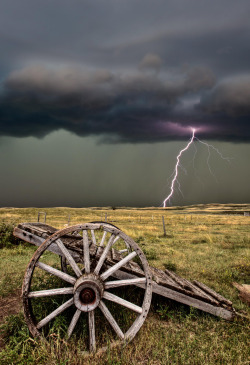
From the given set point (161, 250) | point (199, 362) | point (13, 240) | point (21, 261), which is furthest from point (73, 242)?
point (13, 240)

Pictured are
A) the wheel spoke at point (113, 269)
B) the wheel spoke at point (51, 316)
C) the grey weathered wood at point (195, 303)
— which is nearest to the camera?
the wheel spoke at point (51, 316)

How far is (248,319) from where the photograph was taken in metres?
4.40

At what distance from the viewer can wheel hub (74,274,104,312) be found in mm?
3412

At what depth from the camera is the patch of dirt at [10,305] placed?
476 centimetres

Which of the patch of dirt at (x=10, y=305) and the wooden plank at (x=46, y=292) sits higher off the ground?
the wooden plank at (x=46, y=292)

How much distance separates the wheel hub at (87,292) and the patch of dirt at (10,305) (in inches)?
80.9

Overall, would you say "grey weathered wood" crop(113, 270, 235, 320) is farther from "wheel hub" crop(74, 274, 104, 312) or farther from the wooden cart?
"wheel hub" crop(74, 274, 104, 312)

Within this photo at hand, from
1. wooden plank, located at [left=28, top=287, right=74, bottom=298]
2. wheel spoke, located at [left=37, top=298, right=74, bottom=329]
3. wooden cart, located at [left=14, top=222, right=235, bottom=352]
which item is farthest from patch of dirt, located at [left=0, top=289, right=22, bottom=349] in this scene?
wooden plank, located at [left=28, top=287, right=74, bottom=298]

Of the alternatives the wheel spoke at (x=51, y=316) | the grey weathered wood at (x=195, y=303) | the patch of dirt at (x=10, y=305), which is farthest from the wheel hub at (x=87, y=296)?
the patch of dirt at (x=10, y=305)

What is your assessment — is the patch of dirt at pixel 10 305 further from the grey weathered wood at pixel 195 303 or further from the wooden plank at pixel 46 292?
the grey weathered wood at pixel 195 303

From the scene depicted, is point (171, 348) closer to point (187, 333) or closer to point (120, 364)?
point (187, 333)

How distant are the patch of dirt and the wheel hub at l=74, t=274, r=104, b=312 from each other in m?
2.05

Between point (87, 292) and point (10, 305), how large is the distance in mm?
2698

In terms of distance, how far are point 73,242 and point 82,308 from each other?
3.70 ft
